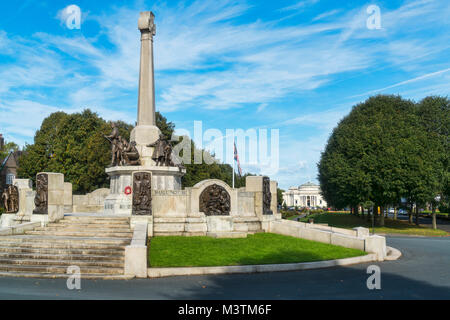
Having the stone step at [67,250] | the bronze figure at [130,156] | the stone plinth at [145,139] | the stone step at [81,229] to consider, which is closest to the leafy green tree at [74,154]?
the stone plinth at [145,139]

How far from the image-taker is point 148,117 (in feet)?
86.8

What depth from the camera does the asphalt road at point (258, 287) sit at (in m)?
10.0

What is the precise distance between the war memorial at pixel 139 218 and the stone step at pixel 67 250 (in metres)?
0.04

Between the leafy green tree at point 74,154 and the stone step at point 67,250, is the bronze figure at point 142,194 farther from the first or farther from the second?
the leafy green tree at point 74,154

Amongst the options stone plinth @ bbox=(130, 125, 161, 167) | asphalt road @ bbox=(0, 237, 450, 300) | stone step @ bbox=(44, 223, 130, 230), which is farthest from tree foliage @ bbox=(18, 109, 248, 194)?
asphalt road @ bbox=(0, 237, 450, 300)

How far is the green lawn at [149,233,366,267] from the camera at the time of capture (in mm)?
13802

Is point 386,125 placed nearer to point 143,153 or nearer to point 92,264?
point 143,153

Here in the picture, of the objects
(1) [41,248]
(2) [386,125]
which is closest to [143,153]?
(1) [41,248]

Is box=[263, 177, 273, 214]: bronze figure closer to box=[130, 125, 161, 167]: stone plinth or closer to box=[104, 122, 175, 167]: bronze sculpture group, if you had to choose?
box=[104, 122, 175, 167]: bronze sculpture group

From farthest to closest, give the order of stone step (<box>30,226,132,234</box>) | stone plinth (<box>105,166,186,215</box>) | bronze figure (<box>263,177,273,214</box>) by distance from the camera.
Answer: stone plinth (<box>105,166,186,215</box>) → bronze figure (<box>263,177,273,214</box>) → stone step (<box>30,226,132,234</box>)

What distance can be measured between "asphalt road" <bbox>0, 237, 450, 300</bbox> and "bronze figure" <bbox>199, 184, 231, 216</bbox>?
681 centimetres

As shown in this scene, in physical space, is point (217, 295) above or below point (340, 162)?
below

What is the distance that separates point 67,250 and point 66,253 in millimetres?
131

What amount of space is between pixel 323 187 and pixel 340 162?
510 inches
